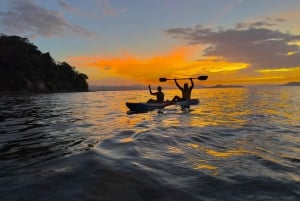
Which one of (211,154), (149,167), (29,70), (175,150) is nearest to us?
(149,167)

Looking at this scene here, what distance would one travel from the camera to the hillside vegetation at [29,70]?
8319 centimetres

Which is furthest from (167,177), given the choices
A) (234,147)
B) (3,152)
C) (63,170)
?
(3,152)

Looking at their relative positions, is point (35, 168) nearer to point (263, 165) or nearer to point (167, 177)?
point (167, 177)

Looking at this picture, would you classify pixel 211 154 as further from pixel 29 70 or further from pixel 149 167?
pixel 29 70

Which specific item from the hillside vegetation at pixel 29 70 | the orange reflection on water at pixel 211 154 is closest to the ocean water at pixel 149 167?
the orange reflection on water at pixel 211 154

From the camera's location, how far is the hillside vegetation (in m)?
83.2

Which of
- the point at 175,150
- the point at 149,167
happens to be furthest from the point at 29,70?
the point at 149,167

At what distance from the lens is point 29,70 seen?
90.8m

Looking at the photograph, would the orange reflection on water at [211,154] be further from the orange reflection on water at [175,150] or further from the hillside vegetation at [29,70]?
the hillside vegetation at [29,70]

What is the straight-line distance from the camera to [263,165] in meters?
7.54

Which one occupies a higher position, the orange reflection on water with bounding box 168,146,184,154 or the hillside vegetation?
the hillside vegetation

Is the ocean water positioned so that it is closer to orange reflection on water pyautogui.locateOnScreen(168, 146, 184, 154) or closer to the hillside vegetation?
orange reflection on water pyautogui.locateOnScreen(168, 146, 184, 154)

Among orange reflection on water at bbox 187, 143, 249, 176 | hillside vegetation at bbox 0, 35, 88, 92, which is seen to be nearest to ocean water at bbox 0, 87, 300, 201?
orange reflection on water at bbox 187, 143, 249, 176

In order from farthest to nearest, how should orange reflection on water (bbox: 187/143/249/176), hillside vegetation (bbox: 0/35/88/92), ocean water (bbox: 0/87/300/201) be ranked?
hillside vegetation (bbox: 0/35/88/92) < orange reflection on water (bbox: 187/143/249/176) < ocean water (bbox: 0/87/300/201)
